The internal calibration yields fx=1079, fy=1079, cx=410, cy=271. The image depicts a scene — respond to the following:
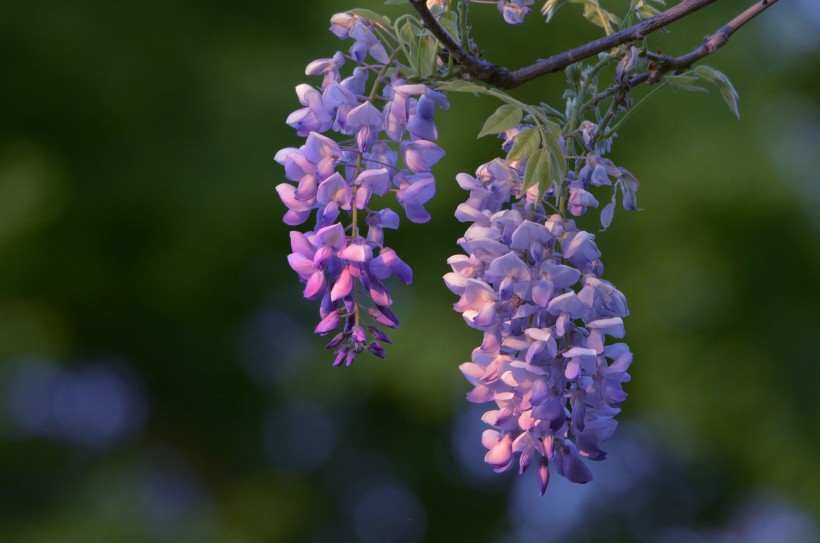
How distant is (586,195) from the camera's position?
1.07 metres

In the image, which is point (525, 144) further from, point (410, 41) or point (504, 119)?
point (410, 41)

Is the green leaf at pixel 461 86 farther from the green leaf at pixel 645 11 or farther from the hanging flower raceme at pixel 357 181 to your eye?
the green leaf at pixel 645 11

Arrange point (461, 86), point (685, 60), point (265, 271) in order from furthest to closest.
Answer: point (265, 271) → point (685, 60) → point (461, 86)

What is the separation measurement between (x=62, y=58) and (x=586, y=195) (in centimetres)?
563

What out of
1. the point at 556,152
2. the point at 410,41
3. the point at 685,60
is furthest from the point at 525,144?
the point at 685,60

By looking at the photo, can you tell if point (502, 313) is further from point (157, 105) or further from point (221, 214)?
point (157, 105)

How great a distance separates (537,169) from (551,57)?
11cm

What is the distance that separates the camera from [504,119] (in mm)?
1066

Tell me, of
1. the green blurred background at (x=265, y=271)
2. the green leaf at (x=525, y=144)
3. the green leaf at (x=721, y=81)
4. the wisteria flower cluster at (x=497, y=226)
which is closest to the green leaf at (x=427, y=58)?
the wisteria flower cluster at (x=497, y=226)

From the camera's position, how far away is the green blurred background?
18.5 ft

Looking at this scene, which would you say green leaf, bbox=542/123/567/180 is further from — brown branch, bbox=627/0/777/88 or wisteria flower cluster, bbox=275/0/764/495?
brown branch, bbox=627/0/777/88

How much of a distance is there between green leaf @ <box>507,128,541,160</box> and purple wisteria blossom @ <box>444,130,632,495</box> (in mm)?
41

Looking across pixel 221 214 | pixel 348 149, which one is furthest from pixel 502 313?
pixel 221 214

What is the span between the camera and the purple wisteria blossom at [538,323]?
1.04 m
